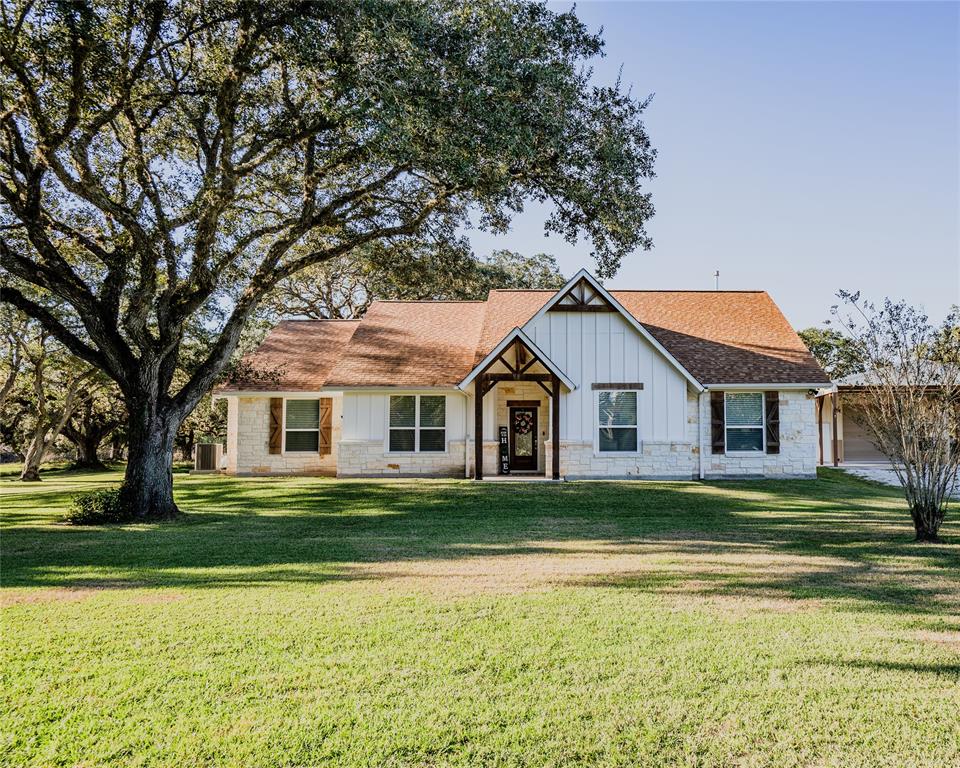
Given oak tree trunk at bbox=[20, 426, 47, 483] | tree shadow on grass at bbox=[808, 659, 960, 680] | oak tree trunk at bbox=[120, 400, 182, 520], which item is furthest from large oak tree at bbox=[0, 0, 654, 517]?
oak tree trunk at bbox=[20, 426, 47, 483]

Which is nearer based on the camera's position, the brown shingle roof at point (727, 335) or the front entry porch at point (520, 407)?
the front entry porch at point (520, 407)

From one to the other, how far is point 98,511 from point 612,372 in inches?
521

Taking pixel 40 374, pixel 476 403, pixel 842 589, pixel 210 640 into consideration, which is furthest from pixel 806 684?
pixel 40 374

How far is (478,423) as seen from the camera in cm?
1897

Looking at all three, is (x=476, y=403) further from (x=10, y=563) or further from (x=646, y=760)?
(x=646, y=760)

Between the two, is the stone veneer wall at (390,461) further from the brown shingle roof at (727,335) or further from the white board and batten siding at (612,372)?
the brown shingle roof at (727,335)

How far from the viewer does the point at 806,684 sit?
14.3 ft

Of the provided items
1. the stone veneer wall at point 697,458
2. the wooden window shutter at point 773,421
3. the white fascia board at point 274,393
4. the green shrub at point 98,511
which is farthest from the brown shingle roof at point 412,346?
the wooden window shutter at point 773,421

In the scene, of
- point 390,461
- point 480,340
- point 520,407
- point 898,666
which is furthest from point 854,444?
point 898,666

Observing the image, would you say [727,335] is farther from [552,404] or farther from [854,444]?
[854,444]

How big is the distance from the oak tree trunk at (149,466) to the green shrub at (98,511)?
153mm

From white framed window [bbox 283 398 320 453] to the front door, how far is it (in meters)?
6.18

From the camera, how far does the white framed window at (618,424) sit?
19828 millimetres

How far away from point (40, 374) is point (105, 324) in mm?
15146
